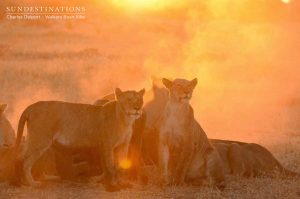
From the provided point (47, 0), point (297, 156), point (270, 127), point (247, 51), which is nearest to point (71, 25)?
point (47, 0)

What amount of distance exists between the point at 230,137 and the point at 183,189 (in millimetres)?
5469

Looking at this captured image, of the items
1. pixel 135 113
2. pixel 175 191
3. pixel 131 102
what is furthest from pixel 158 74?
pixel 135 113

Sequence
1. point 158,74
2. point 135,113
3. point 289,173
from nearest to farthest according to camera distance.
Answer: point 135,113
point 289,173
point 158,74

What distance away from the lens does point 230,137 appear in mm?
15781

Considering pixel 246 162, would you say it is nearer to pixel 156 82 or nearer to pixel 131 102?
pixel 156 82

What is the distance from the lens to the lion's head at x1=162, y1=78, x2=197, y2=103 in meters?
10.6

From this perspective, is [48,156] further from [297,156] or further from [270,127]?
[270,127]

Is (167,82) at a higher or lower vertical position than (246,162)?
higher

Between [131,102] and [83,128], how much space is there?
0.81 metres

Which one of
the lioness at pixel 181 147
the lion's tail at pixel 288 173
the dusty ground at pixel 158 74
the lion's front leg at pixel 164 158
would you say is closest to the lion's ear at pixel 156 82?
the lioness at pixel 181 147

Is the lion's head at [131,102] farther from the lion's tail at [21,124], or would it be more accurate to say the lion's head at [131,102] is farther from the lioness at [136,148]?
the lion's tail at [21,124]

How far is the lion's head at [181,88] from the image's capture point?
417 inches

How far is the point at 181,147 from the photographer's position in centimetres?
1080

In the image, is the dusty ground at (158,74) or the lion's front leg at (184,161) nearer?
the dusty ground at (158,74)
